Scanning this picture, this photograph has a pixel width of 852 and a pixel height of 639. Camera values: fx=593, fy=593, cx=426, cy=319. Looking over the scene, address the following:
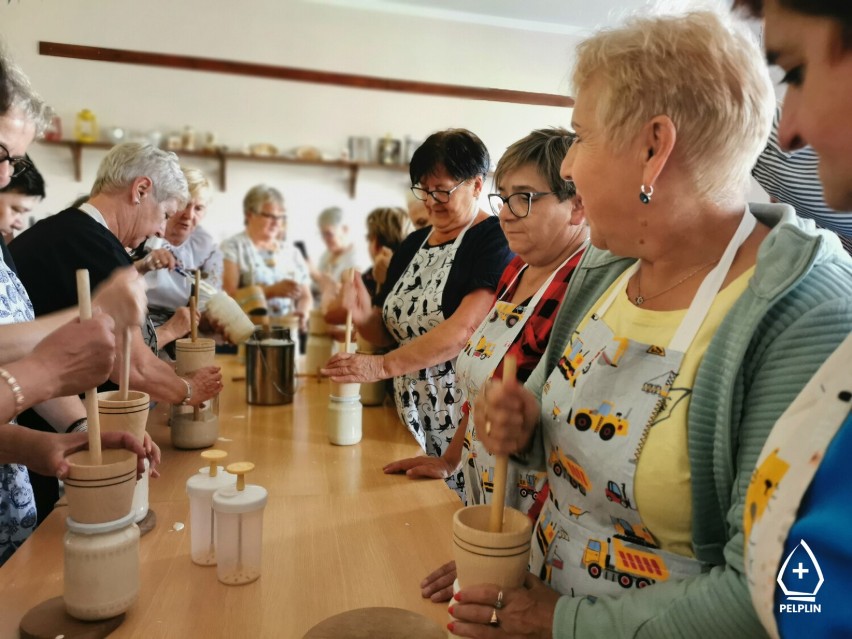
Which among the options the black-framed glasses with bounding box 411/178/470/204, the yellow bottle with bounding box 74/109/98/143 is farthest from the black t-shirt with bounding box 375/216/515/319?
the yellow bottle with bounding box 74/109/98/143

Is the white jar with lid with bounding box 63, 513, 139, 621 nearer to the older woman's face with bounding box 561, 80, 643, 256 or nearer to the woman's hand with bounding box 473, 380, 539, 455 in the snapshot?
the woman's hand with bounding box 473, 380, 539, 455

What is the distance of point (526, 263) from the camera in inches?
54.4

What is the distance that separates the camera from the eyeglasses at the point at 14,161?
1.10 metres

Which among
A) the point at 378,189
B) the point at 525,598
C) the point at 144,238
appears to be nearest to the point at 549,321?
the point at 525,598

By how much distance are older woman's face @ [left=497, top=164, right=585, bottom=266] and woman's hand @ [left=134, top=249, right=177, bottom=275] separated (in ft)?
5.06

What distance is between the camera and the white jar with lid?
0.80m

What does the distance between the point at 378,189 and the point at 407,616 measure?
4.67m

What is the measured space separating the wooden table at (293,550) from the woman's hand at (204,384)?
140 mm

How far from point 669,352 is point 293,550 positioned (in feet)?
2.35

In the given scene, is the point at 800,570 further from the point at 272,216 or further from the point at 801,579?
the point at 272,216

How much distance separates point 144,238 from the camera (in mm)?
1818

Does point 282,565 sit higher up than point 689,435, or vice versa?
point 689,435

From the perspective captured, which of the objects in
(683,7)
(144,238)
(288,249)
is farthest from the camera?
(288,249)

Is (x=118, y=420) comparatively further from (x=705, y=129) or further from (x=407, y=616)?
(x=705, y=129)
